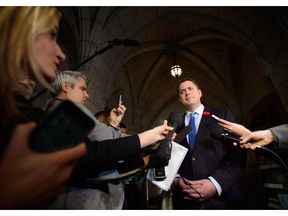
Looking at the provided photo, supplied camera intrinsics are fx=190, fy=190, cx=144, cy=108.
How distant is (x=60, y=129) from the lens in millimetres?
783

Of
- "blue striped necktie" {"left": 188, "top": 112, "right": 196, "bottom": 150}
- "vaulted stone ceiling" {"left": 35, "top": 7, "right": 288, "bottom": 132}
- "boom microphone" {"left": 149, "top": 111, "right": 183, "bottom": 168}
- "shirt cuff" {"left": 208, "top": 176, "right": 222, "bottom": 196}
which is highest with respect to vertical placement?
"vaulted stone ceiling" {"left": 35, "top": 7, "right": 288, "bottom": 132}

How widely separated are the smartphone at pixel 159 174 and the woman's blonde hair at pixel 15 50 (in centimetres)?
77

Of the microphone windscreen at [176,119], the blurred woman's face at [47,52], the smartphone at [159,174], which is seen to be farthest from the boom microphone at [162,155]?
the blurred woman's face at [47,52]

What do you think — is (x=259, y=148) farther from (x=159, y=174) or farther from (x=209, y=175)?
(x=159, y=174)

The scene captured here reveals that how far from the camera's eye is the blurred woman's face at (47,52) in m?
0.90

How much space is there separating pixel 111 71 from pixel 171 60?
16.5 ft

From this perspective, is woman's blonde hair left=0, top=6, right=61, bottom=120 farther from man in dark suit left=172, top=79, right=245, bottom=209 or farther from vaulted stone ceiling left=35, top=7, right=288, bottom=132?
vaulted stone ceiling left=35, top=7, right=288, bottom=132

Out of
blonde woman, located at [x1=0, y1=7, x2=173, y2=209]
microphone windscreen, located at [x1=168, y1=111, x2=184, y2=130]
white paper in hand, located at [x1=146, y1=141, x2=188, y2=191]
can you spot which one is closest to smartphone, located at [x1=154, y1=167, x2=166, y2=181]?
white paper in hand, located at [x1=146, y1=141, x2=188, y2=191]

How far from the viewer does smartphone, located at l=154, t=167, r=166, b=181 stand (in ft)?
Result: 3.56

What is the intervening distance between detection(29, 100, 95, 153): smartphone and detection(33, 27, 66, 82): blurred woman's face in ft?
0.83

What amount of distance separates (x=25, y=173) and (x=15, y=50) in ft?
1.78

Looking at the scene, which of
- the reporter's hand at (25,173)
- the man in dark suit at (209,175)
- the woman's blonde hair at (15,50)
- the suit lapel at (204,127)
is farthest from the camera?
the suit lapel at (204,127)

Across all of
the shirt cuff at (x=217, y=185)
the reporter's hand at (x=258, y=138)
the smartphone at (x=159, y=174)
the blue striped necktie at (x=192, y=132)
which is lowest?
the shirt cuff at (x=217, y=185)

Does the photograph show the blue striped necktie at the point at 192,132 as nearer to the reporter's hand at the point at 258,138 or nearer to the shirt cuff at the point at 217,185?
the shirt cuff at the point at 217,185
